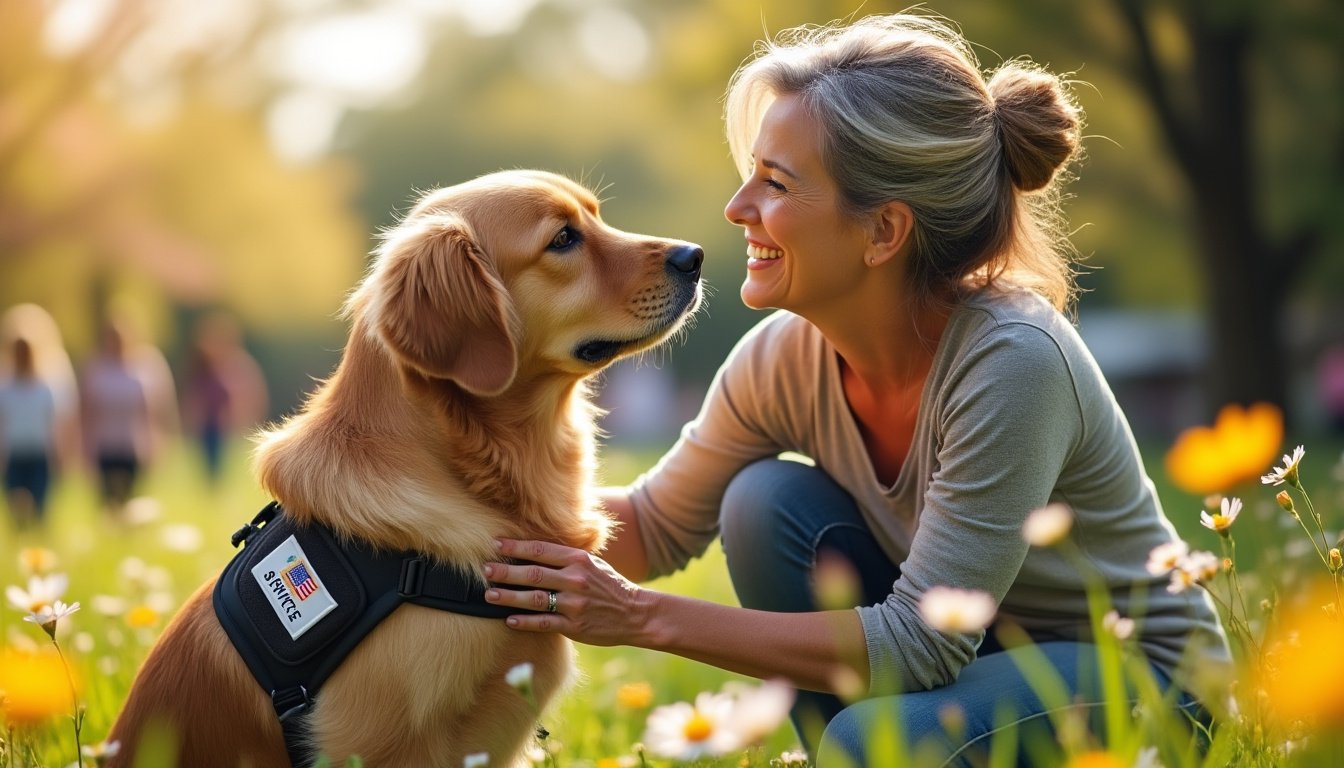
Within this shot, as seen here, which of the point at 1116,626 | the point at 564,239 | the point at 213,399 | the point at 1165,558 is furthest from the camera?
the point at 213,399

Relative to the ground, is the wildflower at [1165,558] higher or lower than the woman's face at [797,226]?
lower

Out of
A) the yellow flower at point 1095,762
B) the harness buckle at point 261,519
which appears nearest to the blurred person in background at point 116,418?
the harness buckle at point 261,519

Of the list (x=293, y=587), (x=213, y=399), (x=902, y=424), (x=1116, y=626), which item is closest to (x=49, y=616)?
(x=293, y=587)

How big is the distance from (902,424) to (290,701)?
5.00ft

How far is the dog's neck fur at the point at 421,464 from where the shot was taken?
7.93 feet

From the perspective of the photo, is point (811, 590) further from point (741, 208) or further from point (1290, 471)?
point (1290, 471)

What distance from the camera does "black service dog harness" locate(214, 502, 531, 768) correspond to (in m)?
2.34

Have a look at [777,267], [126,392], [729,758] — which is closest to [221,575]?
[729,758]

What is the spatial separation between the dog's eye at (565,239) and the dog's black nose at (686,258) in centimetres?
24

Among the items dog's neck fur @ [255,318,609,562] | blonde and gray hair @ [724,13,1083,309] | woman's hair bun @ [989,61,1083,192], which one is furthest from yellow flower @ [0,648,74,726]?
woman's hair bun @ [989,61,1083,192]

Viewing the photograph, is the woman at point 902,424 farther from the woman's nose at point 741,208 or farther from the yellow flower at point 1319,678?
the yellow flower at point 1319,678

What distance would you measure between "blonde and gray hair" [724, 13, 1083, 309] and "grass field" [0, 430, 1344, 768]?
96cm

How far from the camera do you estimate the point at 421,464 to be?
2.53 metres

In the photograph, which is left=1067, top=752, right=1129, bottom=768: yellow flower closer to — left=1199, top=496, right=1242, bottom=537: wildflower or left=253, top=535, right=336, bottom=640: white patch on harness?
left=1199, top=496, right=1242, bottom=537: wildflower
